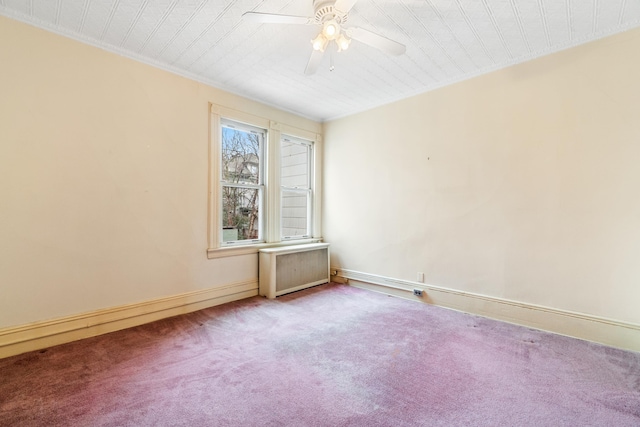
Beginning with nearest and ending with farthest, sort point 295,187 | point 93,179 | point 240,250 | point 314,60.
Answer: point 314,60
point 93,179
point 240,250
point 295,187

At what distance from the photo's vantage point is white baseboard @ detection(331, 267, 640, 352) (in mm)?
2342

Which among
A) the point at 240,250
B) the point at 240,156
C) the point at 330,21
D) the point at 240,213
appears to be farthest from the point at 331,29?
the point at 240,250

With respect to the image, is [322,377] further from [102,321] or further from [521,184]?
[521,184]

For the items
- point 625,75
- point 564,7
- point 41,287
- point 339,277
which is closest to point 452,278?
point 339,277

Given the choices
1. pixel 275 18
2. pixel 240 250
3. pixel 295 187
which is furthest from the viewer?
pixel 295 187

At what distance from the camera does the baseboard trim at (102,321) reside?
2.17 metres

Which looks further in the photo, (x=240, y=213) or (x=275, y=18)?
(x=240, y=213)

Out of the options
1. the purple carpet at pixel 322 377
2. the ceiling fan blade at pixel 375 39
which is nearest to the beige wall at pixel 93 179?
the purple carpet at pixel 322 377

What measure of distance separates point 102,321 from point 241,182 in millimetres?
2039

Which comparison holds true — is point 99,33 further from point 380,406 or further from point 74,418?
point 380,406

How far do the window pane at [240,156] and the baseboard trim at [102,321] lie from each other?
140 centimetres

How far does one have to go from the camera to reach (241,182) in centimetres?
371

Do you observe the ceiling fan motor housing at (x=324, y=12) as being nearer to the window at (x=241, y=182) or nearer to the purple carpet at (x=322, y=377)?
the window at (x=241, y=182)

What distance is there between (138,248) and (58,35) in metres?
1.92
